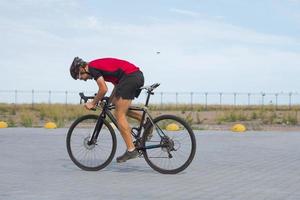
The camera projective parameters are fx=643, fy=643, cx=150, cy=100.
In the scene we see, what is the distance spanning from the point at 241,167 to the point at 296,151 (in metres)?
3.29

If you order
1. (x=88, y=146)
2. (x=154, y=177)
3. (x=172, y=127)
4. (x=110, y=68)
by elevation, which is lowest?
(x=154, y=177)

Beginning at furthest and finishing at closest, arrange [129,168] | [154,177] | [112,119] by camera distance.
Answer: [129,168] < [112,119] < [154,177]

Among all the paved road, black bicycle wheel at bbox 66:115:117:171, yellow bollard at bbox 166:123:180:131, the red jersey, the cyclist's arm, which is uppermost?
the red jersey

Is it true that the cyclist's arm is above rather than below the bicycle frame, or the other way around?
above

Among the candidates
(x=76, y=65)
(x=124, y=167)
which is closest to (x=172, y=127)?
(x=124, y=167)

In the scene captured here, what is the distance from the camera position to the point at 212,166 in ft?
33.9

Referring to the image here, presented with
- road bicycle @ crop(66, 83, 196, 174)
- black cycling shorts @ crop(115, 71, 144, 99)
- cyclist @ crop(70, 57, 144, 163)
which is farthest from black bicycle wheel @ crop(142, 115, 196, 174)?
black cycling shorts @ crop(115, 71, 144, 99)

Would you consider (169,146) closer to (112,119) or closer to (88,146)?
(112,119)

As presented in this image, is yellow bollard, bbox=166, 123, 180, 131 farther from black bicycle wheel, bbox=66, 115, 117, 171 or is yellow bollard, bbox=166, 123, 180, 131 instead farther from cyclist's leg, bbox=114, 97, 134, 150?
black bicycle wheel, bbox=66, 115, 117, 171

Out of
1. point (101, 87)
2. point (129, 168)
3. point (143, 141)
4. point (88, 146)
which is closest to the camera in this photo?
point (101, 87)

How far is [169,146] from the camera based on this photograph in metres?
9.23

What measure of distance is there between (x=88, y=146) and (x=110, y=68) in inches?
50.1

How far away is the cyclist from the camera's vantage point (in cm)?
923

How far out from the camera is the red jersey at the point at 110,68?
9.24 m
